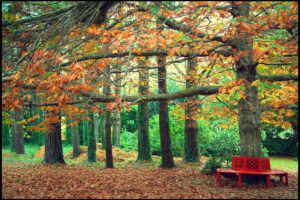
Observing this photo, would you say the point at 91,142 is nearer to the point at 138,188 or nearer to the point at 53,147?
the point at 53,147

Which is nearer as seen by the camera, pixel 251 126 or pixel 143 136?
pixel 251 126

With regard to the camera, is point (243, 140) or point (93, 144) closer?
point (243, 140)

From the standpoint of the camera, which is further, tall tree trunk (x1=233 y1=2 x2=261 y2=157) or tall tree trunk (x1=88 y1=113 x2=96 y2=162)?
tall tree trunk (x1=88 y1=113 x2=96 y2=162)

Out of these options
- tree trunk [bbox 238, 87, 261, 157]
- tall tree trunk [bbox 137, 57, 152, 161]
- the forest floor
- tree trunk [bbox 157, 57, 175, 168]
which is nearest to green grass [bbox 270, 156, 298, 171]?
tree trunk [bbox 157, 57, 175, 168]

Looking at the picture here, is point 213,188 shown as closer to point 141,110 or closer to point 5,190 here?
point 5,190

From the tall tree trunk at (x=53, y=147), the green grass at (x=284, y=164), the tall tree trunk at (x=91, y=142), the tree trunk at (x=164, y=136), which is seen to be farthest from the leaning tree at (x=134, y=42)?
the green grass at (x=284, y=164)

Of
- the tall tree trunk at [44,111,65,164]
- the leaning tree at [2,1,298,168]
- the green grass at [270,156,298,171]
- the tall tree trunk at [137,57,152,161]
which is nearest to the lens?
Answer: the leaning tree at [2,1,298,168]

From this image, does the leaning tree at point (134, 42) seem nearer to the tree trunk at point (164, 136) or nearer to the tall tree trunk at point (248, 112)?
the tall tree trunk at point (248, 112)

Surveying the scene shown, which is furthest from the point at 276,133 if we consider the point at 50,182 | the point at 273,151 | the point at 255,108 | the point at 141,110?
Answer: the point at 50,182

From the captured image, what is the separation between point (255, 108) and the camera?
298 inches

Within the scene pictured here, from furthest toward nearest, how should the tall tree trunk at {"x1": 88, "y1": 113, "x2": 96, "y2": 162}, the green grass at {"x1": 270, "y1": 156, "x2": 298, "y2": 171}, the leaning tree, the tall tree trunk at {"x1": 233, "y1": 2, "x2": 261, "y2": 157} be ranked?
the green grass at {"x1": 270, "y1": 156, "x2": 298, "y2": 171} → the tall tree trunk at {"x1": 88, "y1": 113, "x2": 96, "y2": 162} → the tall tree trunk at {"x1": 233, "y1": 2, "x2": 261, "y2": 157} → the leaning tree

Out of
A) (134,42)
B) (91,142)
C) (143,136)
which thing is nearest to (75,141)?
(91,142)

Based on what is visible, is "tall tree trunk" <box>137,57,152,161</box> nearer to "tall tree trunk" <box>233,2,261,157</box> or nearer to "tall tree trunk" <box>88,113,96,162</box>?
"tall tree trunk" <box>88,113,96,162</box>

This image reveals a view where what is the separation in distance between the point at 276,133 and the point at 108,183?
732 inches
